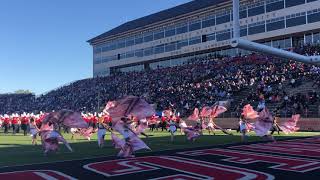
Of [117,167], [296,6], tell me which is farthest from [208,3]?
[117,167]

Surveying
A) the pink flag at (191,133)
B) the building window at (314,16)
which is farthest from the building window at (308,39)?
the pink flag at (191,133)

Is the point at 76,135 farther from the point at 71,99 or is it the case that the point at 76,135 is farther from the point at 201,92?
the point at 71,99

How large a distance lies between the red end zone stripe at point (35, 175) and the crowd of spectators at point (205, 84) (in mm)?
20742

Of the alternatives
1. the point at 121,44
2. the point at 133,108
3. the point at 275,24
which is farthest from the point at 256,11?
the point at 133,108

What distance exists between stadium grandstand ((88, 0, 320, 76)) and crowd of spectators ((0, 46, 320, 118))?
238 centimetres

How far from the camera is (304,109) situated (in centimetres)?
3117

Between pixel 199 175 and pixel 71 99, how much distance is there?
53.7m

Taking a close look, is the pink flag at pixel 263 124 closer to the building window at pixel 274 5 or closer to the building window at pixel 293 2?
the building window at pixel 293 2

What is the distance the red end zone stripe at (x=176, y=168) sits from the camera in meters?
10.8

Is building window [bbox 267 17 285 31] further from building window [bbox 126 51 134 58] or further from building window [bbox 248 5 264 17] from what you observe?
building window [bbox 126 51 134 58]

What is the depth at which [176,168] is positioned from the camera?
1203 cm

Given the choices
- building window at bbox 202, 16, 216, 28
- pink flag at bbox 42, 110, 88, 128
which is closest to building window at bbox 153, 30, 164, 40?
building window at bbox 202, 16, 216, 28

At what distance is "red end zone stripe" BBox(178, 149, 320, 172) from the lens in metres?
12.0

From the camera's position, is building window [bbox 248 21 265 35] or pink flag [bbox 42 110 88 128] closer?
pink flag [bbox 42 110 88 128]
